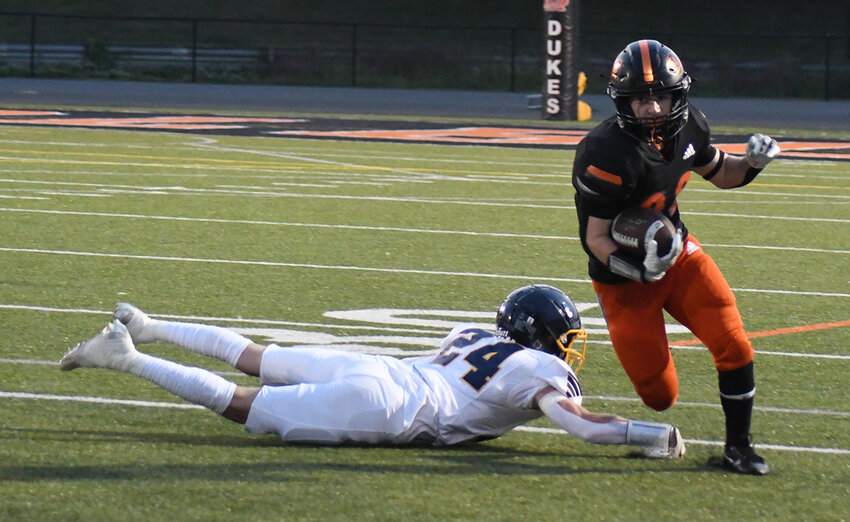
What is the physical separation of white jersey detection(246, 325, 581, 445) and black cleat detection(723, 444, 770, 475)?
0.58 m

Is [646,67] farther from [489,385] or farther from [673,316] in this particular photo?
[489,385]

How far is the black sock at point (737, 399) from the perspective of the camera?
198 inches

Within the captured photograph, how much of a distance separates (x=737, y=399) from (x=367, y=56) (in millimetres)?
33567

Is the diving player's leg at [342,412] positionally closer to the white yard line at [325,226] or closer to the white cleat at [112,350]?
the white cleat at [112,350]

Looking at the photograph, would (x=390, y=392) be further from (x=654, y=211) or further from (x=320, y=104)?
(x=320, y=104)

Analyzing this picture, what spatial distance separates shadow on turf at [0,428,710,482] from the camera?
4.70 m

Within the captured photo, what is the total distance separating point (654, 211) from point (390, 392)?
1165 millimetres

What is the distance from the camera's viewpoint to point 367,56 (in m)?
38.0

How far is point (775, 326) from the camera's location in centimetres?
782

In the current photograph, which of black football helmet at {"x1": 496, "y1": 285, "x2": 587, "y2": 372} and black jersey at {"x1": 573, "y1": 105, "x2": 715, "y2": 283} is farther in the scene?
black football helmet at {"x1": 496, "y1": 285, "x2": 587, "y2": 372}

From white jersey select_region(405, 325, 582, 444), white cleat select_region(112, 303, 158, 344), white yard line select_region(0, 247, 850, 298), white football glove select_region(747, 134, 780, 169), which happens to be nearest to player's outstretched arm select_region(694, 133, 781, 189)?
white football glove select_region(747, 134, 780, 169)

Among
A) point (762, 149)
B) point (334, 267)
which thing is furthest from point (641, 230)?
point (334, 267)

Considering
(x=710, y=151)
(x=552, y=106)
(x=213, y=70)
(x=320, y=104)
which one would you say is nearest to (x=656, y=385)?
(x=710, y=151)

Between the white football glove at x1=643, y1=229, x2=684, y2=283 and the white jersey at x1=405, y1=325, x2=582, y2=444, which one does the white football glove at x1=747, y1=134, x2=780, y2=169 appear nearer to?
the white football glove at x1=643, y1=229, x2=684, y2=283
